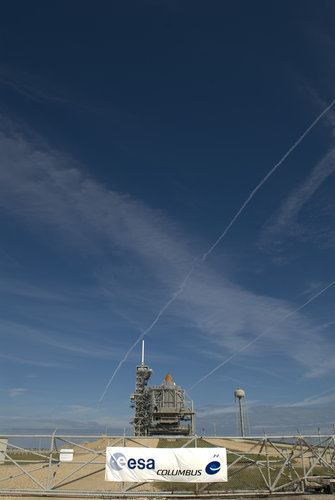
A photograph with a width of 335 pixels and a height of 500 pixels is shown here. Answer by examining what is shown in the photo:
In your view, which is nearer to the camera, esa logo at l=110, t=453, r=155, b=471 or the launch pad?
esa logo at l=110, t=453, r=155, b=471

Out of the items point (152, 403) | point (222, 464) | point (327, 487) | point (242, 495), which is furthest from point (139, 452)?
point (152, 403)

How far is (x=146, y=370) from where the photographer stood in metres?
75.9

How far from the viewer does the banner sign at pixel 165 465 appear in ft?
58.1

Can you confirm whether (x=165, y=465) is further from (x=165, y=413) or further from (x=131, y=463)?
(x=165, y=413)

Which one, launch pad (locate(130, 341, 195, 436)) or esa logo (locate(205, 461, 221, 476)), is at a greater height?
launch pad (locate(130, 341, 195, 436))

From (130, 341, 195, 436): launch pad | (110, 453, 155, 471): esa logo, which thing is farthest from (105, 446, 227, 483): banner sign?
(130, 341, 195, 436): launch pad

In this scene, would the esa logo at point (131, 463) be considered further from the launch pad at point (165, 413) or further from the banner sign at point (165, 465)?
the launch pad at point (165, 413)

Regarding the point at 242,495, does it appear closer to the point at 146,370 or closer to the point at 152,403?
the point at 152,403

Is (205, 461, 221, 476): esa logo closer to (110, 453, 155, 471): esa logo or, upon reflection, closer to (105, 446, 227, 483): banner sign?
(105, 446, 227, 483): banner sign

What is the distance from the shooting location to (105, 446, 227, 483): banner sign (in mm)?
17703

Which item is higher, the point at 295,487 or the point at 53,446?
the point at 53,446

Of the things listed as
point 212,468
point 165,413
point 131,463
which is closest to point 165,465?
point 131,463

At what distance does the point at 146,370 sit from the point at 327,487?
5968cm

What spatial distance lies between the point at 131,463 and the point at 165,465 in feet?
5.72
